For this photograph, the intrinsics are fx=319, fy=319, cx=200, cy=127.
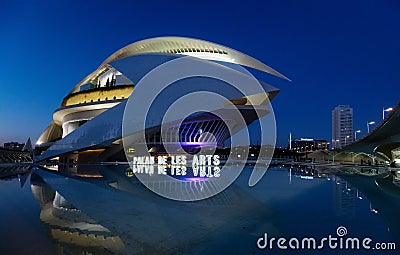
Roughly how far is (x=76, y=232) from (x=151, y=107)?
21.0m

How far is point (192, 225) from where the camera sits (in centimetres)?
497

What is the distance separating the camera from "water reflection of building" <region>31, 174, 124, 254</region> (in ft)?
12.1

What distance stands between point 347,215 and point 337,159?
4330cm

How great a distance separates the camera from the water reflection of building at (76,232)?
146 inches

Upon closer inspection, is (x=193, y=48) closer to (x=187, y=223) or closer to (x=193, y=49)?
(x=193, y=49)

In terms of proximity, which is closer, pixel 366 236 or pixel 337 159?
pixel 366 236

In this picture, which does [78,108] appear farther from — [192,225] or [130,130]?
[192,225]

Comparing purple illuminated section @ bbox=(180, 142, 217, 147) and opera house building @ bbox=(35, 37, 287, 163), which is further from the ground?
opera house building @ bbox=(35, 37, 287, 163)

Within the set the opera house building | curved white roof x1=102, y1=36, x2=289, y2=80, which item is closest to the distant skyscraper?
the opera house building

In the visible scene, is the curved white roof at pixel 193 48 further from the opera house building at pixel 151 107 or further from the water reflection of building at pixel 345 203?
the water reflection of building at pixel 345 203

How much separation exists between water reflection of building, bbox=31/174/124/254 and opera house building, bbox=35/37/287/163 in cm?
1826

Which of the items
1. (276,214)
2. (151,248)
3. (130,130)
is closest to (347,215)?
(276,214)

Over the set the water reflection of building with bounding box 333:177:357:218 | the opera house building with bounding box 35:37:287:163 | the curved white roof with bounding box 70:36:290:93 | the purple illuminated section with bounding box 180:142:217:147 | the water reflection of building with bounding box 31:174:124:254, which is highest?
the curved white roof with bounding box 70:36:290:93

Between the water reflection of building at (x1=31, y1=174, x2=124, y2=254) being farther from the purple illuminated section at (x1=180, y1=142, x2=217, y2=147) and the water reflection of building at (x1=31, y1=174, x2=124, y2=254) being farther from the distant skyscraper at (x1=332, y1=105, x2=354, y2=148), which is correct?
the distant skyscraper at (x1=332, y1=105, x2=354, y2=148)
